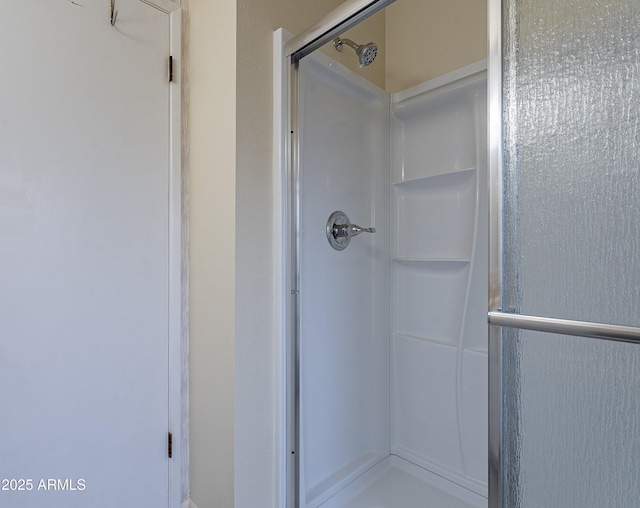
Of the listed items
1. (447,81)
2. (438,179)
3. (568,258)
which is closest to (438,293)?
(438,179)

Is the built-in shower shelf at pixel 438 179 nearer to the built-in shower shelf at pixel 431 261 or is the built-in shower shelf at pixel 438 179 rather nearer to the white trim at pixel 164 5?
the built-in shower shelf at pixel 431 261

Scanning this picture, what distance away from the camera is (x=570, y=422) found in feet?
1.96

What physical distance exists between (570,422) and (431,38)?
1.71 metres

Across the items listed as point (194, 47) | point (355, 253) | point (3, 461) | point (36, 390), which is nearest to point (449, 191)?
point (355, 253)

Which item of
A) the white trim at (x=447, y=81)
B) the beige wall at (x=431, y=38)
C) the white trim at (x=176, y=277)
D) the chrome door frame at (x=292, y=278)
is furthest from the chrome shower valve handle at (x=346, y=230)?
the beige wall at (x=431, y=38)

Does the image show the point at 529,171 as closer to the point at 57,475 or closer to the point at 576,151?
the point at 576,151

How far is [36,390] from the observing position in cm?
96

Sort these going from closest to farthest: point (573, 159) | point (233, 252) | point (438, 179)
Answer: point (573, 159) → point (233, 252) → point (438, 179)

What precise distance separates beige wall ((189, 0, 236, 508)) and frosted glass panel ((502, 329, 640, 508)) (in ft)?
2.53

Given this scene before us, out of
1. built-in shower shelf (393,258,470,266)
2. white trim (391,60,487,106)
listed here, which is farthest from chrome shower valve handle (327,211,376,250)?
white trim (391,60,487,106)

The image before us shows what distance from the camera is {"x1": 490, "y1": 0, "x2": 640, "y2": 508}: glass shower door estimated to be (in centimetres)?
54

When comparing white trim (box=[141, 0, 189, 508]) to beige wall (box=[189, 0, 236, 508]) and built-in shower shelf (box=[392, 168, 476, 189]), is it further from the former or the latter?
built-in shower shelf (box=[392, 168, 476, 189])

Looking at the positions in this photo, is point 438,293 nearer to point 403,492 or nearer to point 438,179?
point 438,179

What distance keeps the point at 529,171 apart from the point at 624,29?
0.78ft
